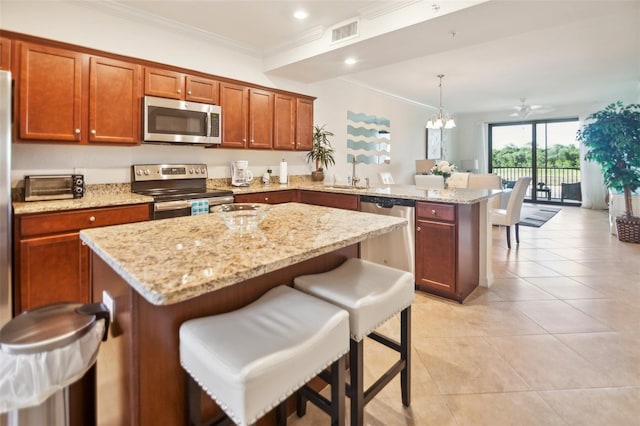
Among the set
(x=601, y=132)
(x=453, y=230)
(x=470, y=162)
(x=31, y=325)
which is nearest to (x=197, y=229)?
(x=31, y=325)

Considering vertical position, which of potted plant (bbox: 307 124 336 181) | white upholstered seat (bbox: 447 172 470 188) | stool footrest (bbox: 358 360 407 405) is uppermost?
potted plant (bbox: 307 124 336 181)

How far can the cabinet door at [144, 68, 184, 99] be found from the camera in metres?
3.10

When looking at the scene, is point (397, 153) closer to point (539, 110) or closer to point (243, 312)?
point (539, 110)

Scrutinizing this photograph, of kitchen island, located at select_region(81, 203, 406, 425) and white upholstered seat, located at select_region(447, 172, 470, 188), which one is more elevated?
white upholstered seat, located at select_region(447, 172, 470, 188)

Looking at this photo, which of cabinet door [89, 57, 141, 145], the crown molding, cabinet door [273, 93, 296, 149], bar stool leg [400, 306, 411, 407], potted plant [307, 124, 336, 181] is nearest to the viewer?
bar stool leg [400, 306, 411, 407]

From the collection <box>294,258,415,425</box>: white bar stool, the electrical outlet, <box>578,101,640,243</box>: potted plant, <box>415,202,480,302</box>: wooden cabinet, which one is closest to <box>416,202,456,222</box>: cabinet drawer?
<box>415,202,480,302</box>: wooden cabinet

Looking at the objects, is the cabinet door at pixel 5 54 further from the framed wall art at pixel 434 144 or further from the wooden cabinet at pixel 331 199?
the framed wall art at pixel 434 144

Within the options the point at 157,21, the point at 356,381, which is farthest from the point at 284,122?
the point at 356,381

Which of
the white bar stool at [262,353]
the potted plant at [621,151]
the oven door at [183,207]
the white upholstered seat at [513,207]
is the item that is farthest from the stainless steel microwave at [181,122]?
the potted plant at [621,151]

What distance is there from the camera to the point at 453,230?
9.27 feet

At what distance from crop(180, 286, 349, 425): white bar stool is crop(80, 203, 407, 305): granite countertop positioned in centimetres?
20

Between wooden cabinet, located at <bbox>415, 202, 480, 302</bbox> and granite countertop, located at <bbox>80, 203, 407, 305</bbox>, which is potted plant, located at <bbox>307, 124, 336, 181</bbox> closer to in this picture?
wooden cabinet, located at <bbox>415, 202, 480, 302</bbox>

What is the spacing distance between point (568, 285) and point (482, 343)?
5.42ft

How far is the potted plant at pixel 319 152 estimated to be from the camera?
15.9ft
